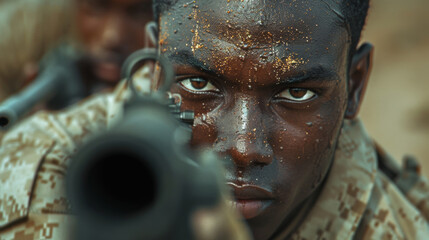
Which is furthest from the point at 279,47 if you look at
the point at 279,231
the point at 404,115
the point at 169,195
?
the point at 404,115

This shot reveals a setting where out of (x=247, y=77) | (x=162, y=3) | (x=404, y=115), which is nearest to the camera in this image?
(x=247, y=77)

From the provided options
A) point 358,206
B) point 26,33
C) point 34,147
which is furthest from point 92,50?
point 358,206

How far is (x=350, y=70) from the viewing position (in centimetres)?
179

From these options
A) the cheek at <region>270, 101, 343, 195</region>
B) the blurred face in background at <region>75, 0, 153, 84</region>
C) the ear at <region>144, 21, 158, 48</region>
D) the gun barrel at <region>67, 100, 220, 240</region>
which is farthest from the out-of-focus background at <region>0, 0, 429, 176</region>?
the gun barrel at <region>67, 100, 220, 240</region>

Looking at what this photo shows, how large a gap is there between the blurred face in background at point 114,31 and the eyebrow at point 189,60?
2.02 meters

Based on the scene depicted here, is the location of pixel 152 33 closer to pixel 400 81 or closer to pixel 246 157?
pixel 246 157

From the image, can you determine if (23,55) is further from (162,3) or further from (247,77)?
(247,77)

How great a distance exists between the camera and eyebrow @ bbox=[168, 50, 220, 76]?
150 centimetres

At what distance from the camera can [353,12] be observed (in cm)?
168

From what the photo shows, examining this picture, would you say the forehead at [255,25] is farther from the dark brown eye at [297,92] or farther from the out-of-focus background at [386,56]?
the out-of-focus background at [386,56]

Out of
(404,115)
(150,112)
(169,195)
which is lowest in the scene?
(169,195)

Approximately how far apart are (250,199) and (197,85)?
1.02ft

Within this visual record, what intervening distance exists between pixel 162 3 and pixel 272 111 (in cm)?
43

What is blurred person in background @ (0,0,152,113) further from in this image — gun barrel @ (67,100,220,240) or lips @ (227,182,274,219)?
gun barrel @ (67,100,220,240)
